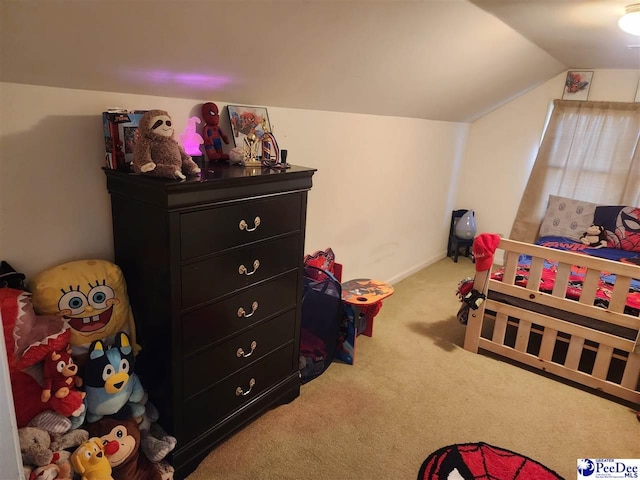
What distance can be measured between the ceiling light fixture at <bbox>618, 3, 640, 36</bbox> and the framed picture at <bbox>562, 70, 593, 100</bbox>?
1.95 meters

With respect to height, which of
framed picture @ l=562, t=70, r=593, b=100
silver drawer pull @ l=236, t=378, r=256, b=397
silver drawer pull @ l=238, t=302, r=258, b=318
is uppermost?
framed picture @ l=562, t=70, r=593, b=100

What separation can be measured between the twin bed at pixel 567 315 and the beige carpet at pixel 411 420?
11cm

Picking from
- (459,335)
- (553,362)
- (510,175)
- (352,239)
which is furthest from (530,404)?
(510,175)

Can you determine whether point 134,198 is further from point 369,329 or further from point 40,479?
point 369,329

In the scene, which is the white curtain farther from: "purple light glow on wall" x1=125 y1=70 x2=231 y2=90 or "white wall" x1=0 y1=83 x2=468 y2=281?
"purple light glow on wall" x1=125 y1=70 x2=231 y2=90

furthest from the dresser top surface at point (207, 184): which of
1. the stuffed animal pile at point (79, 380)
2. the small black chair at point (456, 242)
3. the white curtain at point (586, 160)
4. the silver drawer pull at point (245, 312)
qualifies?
the white curtain at point (586, 160)

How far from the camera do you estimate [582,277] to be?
285cm

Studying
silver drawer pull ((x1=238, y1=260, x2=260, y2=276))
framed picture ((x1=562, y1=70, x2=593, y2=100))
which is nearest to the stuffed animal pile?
silver drawer pull ((x1=238, y1=260, x2=260, y2=276))

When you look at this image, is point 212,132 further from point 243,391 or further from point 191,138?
point 243,391

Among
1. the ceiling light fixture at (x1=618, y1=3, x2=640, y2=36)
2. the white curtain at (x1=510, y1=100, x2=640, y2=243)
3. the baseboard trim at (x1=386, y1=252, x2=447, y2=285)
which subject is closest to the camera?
the ceiling light fixture at (x1=618, y1=3, x2=640, y2=36)

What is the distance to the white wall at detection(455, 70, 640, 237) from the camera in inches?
165

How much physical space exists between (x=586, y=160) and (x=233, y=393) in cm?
388

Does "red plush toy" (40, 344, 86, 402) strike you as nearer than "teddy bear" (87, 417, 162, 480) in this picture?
Yes

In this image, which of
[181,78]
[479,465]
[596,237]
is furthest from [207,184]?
[596,237]
